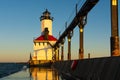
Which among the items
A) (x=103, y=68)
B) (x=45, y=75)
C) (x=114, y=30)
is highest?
(x=114, y=30)

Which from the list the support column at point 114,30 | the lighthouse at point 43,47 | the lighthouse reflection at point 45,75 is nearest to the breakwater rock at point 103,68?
the support column at point 114,30

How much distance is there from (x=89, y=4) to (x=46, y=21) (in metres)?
74.1

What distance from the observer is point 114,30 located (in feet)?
66.8

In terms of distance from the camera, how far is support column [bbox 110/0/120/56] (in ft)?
64.7

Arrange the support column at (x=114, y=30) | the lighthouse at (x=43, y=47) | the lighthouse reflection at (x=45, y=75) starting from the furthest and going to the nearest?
the lighthouse at (x=43, y=47), the lighthouse reflection at (x=45, y=75), the support column at (x=114, y=30)

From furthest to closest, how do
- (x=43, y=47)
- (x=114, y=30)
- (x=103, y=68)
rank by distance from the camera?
1. (x=43, y=47)
2. (x=114, y=30)
3. (x=103, y=68)

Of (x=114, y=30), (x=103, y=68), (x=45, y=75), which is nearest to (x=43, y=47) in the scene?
(x=45, y=75)

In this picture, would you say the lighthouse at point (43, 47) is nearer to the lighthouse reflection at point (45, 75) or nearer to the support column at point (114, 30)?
the lighthouse reflection at point (45, 75)

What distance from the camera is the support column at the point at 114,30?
64.7 feet

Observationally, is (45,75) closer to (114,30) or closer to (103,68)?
(114,30)

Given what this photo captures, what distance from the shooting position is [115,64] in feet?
48.8

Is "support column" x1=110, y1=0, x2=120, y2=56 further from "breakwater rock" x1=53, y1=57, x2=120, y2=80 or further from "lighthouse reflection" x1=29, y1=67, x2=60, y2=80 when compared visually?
"lighthouse reflection" x1=29, y1=67, x2=60, y2=80

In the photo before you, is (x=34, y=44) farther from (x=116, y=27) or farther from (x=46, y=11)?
(x=116, y=27)

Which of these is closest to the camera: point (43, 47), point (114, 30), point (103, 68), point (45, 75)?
point (103, 68)
